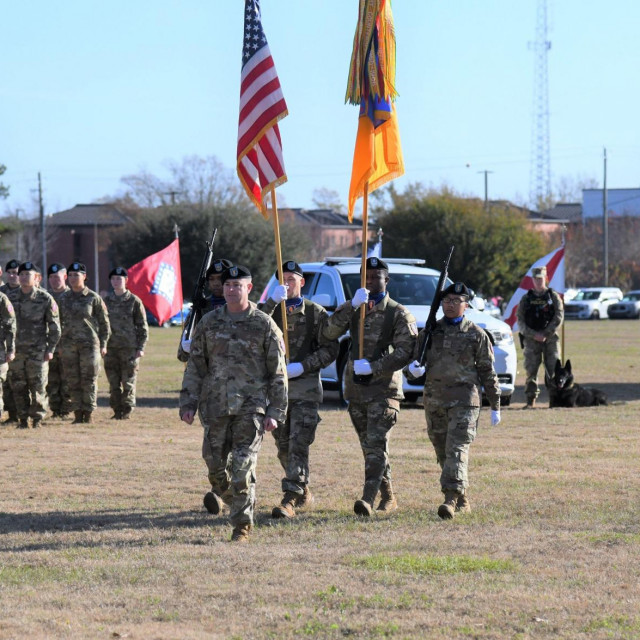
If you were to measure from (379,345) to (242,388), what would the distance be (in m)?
1.59

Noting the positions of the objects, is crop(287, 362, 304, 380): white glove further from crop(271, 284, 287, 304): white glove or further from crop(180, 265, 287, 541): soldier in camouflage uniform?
crop(180, 265, 287, 541): soldier in camouflage uniform

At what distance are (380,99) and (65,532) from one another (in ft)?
14.3

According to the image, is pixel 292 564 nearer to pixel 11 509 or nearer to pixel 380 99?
pixel 11 509

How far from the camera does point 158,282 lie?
69.1ft

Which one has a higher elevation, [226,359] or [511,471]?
[226,359]

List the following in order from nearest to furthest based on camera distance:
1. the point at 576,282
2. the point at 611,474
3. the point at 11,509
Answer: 1. the point at 11,509
2. the point at 611,474
3. the point at 576,282

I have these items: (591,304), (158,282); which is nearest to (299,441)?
(158,282)

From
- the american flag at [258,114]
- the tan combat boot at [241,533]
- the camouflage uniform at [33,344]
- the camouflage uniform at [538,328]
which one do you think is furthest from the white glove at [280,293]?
the camouflage uniform at [538,328]

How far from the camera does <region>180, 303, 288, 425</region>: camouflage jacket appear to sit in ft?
27.8

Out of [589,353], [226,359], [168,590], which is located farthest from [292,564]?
[589,353]

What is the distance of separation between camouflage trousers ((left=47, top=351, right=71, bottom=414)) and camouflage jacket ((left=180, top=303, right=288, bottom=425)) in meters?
8.74

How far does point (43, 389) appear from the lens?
15688 mm

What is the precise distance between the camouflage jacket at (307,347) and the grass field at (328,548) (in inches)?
39.0

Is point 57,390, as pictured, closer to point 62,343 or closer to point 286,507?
point 62,343
